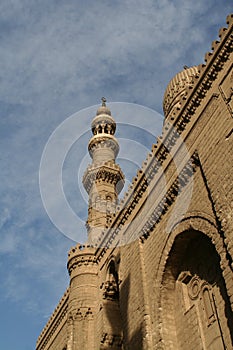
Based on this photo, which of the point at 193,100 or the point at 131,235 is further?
the point at 131,235

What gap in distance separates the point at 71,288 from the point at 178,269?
19.9 ft

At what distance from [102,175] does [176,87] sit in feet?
20.9

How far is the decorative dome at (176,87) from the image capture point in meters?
20.8

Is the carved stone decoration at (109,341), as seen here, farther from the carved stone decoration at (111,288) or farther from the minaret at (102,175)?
the minaret at (102,175)

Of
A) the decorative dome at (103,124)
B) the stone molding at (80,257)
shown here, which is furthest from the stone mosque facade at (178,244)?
the decorative dome at (103,124)

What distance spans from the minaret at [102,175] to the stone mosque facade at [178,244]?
5583 mm

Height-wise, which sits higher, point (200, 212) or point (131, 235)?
point (131, 235)

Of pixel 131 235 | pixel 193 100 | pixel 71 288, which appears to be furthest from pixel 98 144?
pixel 193 100

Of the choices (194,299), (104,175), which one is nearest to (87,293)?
(194,299)

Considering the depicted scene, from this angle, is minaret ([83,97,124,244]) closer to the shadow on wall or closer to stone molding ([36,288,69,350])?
stone molding ([36,288,69,350])

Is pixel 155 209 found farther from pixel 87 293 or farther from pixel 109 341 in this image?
pixel 87 293

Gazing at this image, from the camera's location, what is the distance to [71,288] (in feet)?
50.1

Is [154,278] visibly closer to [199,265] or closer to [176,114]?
[199,265]

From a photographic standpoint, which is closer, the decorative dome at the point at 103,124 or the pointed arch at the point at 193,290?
the pointed arch at the point at 193,290
